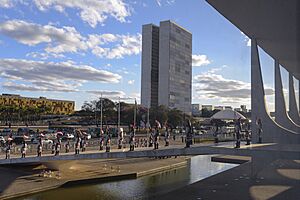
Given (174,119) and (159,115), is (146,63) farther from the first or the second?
(159,115)

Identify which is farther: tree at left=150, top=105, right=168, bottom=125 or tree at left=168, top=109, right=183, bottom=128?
tree at left=168, top=109, right=183, bottom=128

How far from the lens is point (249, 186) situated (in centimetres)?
2083

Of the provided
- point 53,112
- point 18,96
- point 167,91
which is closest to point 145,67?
point 167,91

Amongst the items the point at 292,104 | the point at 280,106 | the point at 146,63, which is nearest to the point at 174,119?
the point at 292,104

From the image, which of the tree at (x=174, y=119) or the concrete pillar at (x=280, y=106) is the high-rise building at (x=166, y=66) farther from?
the concrete pillar at (x=280, y=106)

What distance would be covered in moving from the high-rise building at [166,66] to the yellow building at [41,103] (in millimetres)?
26336

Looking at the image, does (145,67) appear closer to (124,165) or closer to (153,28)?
(153,28)

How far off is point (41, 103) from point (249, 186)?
93.6 m

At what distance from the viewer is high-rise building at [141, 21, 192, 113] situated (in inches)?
4742

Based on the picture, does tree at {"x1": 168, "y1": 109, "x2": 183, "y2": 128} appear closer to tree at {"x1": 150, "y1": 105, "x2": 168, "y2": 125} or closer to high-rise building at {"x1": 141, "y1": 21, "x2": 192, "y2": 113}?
tree at {"x1": 150, "y1": 105, "x2": 168, "y2": 125}

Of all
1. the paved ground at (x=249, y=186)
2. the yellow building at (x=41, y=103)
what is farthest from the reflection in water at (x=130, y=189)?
the yellow building at (x=41, y=103)

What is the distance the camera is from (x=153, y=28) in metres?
Answer: 129

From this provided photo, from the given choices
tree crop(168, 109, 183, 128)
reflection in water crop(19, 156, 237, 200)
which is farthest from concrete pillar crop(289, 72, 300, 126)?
tree crop(168, 109, 183, 128)

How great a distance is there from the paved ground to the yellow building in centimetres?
7840
